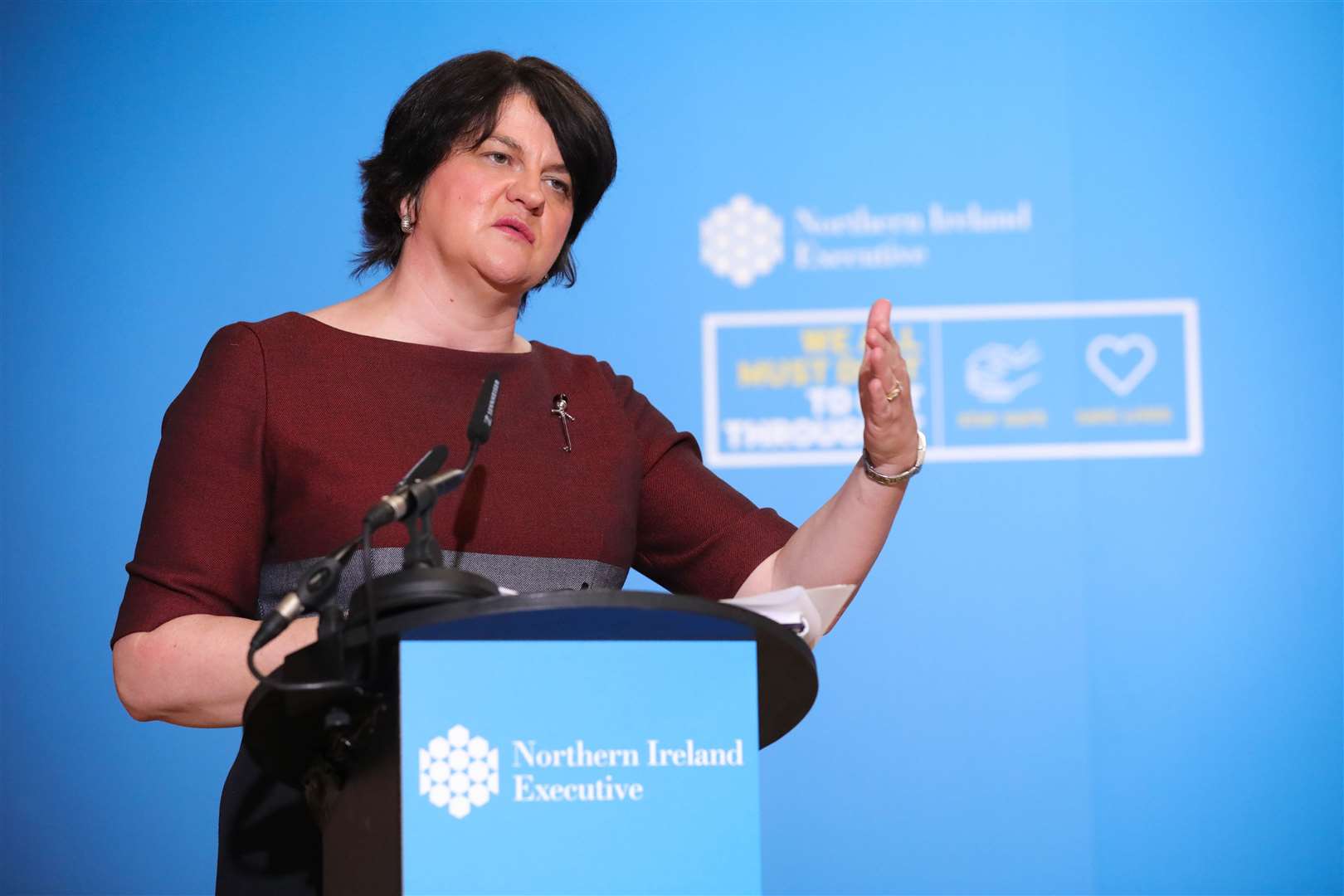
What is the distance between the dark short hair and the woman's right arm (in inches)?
27.9

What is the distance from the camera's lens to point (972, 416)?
2.93 metres

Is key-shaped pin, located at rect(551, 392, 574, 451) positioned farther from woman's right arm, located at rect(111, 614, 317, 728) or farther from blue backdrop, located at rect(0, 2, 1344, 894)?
blue backdrop, located at rect(0, 2, 1344, 894)

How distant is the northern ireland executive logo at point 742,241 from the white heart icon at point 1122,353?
0.71 m

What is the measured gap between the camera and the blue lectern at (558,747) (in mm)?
892

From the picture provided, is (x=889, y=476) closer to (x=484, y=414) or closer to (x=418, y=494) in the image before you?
(x=484, y=414)

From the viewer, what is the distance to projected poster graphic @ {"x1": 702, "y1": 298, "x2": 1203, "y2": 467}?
2.92 meters

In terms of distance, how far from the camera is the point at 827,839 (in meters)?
3.00

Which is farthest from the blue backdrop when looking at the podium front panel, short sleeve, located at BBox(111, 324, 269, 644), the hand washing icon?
the podium front panel

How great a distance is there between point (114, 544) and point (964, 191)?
208 centimetres

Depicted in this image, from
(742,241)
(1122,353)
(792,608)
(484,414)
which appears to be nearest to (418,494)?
(484,414)

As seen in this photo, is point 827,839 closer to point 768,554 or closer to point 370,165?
point 768,554

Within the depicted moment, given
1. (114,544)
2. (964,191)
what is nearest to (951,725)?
(964,191)

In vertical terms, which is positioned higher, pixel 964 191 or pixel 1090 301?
pixel 964 191

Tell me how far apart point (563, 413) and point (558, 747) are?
82cm
